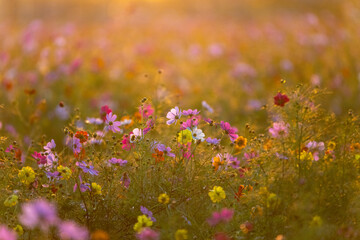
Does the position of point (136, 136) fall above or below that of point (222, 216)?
above

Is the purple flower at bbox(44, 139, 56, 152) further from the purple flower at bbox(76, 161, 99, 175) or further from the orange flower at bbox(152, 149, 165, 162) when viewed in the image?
the orange flower at bbox(152, 149, 165, 162)

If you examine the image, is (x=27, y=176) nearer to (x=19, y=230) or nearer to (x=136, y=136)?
(x=19, y=230)

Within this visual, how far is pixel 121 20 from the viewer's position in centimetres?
726

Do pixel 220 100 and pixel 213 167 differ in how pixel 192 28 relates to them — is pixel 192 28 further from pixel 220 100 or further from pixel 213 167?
pixel 213 167

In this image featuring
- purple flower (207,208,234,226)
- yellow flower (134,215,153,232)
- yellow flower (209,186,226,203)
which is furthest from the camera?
yellow flower (209,186,226,203)

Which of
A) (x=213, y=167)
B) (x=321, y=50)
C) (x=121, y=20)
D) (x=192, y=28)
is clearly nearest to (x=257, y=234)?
(x=213, y=167)

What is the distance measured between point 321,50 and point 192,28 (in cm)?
427

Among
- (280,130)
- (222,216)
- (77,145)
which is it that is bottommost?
(222,216)

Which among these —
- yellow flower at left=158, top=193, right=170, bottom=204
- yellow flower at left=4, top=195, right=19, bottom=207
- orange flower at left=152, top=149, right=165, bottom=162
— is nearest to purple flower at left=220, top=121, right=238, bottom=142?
A: orange flower at left=152, top=149, right=165, bottom=162

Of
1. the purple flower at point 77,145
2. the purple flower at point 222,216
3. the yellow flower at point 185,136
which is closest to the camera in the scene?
the purple flower at point 222,216

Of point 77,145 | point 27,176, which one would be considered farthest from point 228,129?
point 27,176

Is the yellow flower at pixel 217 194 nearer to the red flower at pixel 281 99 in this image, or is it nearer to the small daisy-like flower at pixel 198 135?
the small daisy-like flower at pixel 198 135

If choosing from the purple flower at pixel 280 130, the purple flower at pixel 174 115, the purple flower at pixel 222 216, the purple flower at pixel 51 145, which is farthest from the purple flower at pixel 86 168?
the purple flower at pixel 280 130

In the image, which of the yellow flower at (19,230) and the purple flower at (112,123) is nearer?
the yellow flower at (19,230)
